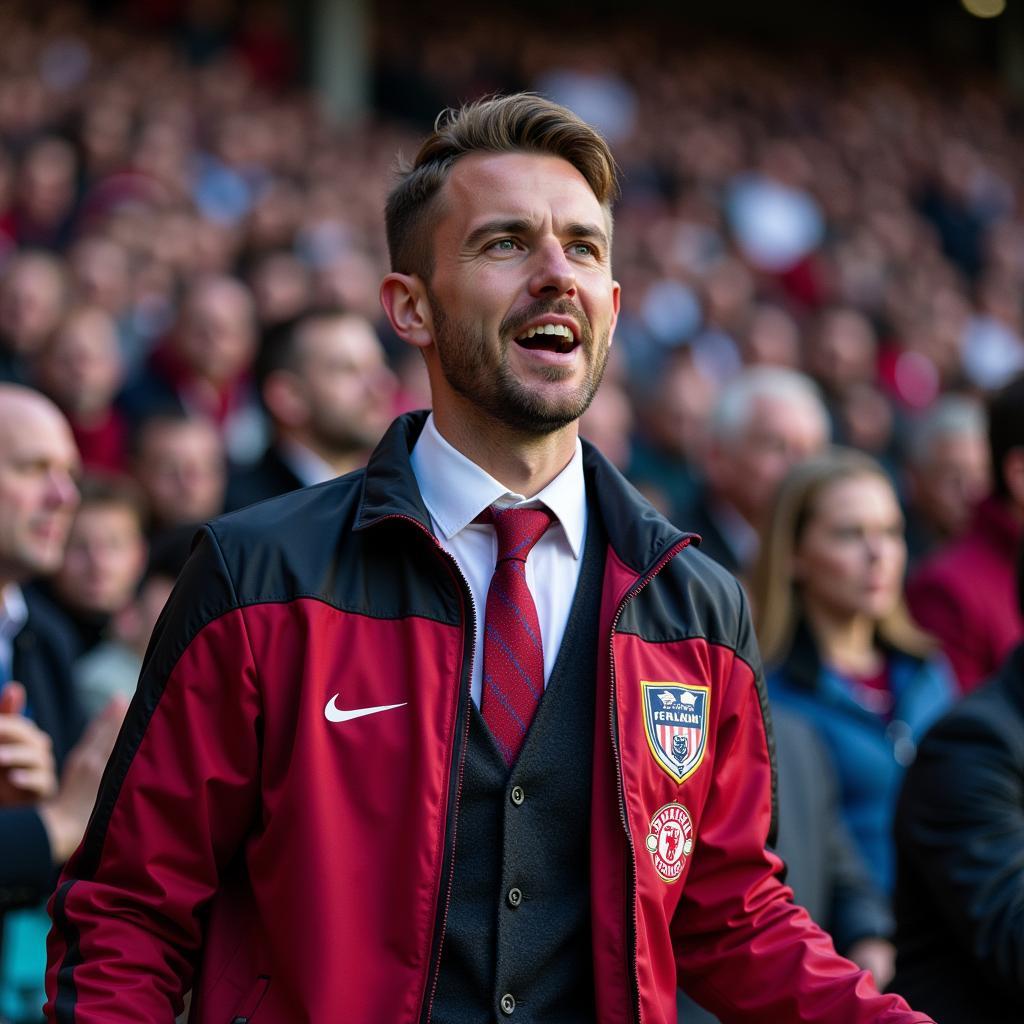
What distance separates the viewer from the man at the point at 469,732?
7.56 ft

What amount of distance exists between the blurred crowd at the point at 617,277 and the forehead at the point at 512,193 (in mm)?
321

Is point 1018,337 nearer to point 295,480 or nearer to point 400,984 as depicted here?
point 295,480

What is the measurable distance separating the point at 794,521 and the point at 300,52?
1389 centimetres

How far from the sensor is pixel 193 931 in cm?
236

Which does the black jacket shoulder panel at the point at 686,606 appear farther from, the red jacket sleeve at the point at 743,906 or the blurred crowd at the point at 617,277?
the blurred crowd at the point at 617,277

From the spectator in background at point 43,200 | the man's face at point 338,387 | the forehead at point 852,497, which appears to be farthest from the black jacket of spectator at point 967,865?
the spectator in background at point 43,200

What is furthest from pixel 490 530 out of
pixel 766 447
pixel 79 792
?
pixel 766 447

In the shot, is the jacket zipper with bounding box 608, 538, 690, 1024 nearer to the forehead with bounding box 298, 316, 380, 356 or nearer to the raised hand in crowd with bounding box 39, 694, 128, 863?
the raised hand in crowd with bounding box 39, 694, 128, 863

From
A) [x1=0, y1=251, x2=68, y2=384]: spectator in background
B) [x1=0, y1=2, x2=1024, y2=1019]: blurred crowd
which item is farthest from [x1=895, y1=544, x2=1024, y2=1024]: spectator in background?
[x1=0, y1=251, x2=68, y2=384]: spectator in background

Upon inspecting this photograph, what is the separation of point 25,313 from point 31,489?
3786 millimetres

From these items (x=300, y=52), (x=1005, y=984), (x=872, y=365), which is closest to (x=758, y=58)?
(x=300, y=52)

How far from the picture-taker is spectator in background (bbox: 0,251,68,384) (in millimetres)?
7594

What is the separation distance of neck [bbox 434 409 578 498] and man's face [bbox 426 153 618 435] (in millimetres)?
28

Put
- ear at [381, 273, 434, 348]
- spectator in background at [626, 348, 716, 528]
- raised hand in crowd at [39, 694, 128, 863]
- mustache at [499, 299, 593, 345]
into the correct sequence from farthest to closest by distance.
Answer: spectator in background at [626, 348, 716, 528], raised hand in crowd at [39, 694, 128, 863], ear at [381, 273, 434, 348], mustache at [499, 299, 593, 345]
